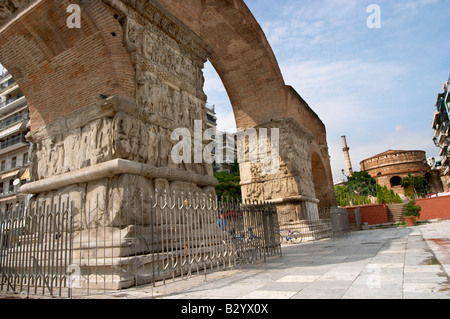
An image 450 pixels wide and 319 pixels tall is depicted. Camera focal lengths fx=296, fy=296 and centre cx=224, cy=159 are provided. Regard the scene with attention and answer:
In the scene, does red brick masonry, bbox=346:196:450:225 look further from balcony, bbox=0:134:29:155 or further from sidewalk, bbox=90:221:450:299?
balcony, bbox=0:134:29:155

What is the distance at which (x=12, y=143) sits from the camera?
22484mm

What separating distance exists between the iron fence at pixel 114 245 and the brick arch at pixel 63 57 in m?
1.70

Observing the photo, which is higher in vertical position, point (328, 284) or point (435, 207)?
point (435, 207)

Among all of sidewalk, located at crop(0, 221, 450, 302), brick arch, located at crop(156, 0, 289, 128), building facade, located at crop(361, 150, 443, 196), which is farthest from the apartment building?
building facade, located at crop(361, 150, 443, 196)

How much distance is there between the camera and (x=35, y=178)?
5410mm

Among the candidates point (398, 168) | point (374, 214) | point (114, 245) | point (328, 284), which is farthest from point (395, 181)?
point (114, 245)

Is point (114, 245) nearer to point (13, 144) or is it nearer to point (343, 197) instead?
point (13, 144)

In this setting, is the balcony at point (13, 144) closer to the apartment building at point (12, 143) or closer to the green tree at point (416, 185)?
the apartment building at point (12, 143)

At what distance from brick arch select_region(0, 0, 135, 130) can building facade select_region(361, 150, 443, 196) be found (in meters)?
44.5

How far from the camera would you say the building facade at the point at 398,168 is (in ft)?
136

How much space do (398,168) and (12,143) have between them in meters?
45.0

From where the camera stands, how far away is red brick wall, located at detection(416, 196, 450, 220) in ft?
63.0

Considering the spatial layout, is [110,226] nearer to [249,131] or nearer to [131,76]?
[131,76]
